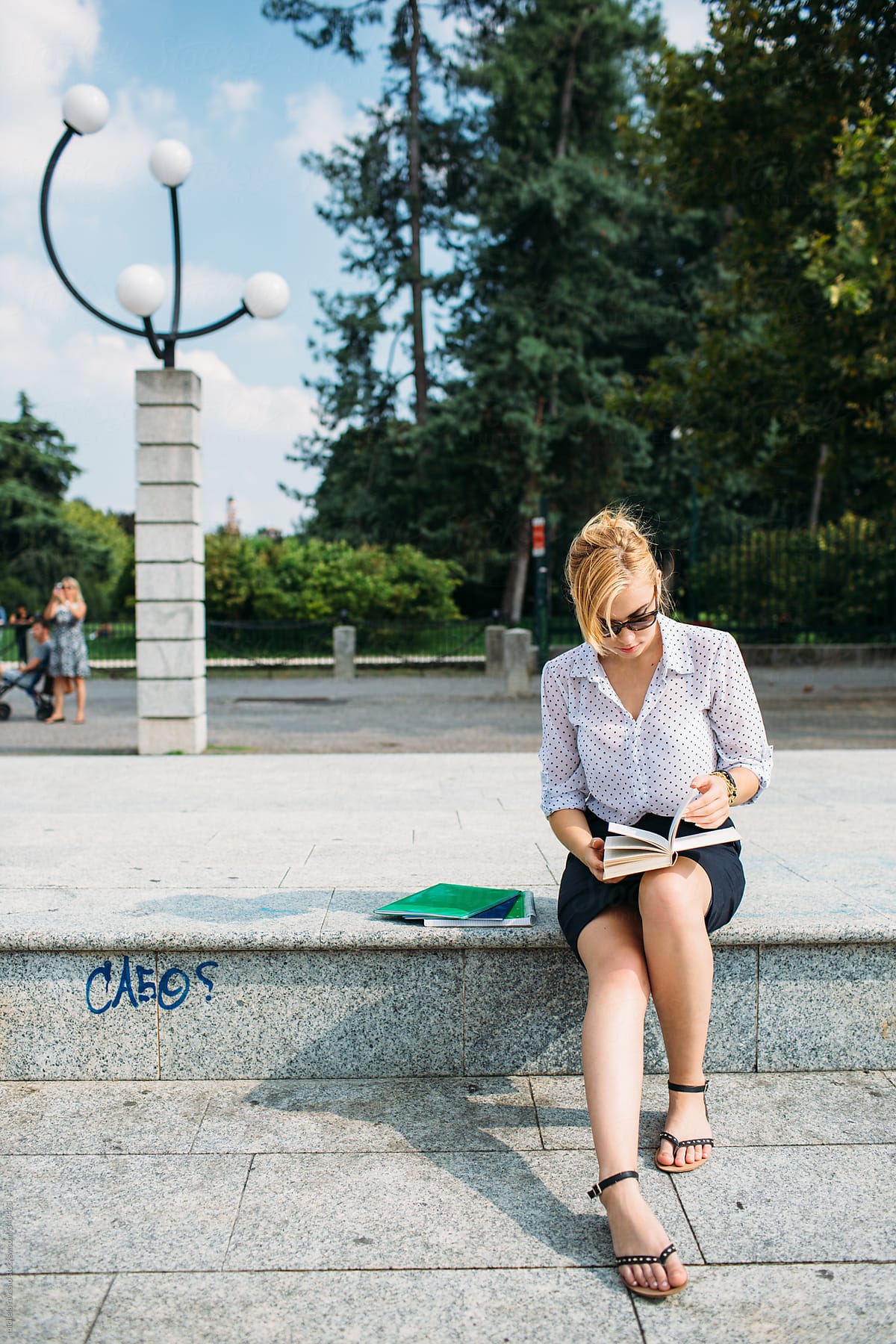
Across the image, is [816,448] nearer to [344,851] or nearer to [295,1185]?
[344,851]

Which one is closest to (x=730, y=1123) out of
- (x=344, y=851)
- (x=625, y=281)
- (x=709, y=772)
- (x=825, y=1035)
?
(x=825, y=1035)

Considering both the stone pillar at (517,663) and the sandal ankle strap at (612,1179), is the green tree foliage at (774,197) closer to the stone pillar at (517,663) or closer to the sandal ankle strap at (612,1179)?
the stone pillar at (517,663)

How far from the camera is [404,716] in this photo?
45.5 feet

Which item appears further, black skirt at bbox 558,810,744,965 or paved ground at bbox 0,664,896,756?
paved ground at bbox 0,664,896,756

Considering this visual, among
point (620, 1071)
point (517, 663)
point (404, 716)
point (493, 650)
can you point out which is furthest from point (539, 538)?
point (620, 1071)

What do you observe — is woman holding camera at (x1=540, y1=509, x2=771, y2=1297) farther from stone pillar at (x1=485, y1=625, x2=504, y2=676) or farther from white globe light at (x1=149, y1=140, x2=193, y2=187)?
stone pillar at (x1=485, y1=625, x2=504, y2=676)

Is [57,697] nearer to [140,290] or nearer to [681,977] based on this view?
A: [140,290]

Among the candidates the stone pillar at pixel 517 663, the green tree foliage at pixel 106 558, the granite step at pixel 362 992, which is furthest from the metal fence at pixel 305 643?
the granite step at pixel 362 992

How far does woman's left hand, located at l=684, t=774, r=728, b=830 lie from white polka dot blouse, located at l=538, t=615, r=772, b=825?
0.10 metres

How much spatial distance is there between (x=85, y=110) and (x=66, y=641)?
5.91 metres

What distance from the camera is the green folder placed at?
3312mm

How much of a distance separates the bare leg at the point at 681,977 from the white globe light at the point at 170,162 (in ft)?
30.7

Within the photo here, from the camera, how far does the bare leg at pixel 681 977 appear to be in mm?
2691

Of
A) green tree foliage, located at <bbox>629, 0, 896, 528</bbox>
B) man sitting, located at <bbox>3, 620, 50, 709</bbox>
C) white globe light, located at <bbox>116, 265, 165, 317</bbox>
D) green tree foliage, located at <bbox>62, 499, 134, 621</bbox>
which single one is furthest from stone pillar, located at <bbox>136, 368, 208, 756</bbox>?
→ green tree foliage, located at <bbox>62, 499, 134, 621</bbox>
